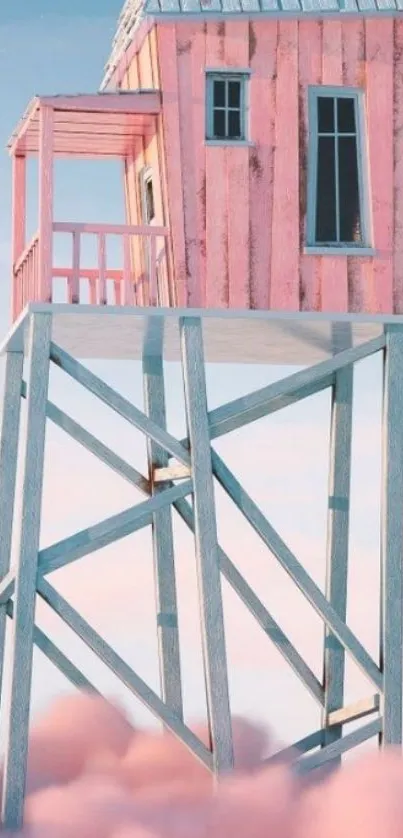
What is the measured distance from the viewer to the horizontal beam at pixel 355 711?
22750 millimetres

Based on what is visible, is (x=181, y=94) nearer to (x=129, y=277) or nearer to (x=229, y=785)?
(x=129, y=277)

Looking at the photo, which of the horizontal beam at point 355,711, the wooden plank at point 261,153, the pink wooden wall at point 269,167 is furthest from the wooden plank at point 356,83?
the horizontal beam at point 355,711

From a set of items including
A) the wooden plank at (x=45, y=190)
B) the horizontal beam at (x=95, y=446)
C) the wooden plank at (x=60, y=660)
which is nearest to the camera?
the wooden plank at (x=45, y=190)

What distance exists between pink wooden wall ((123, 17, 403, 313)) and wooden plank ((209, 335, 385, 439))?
526 millimetres

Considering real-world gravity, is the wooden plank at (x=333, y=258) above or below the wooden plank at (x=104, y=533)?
above

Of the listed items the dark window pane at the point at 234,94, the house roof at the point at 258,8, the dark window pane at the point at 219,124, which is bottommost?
the dark window pane at the point at 219,124

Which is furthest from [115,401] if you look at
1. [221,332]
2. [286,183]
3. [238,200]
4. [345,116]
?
[345,116]

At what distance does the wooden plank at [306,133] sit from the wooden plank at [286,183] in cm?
6

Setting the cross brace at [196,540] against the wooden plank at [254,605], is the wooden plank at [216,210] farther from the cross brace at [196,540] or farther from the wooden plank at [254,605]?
the wooden plank at [254,605]

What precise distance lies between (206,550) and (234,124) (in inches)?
176

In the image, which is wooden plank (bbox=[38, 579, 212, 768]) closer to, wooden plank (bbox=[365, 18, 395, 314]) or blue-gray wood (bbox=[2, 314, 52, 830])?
blue-gray wood (bbox=[2, 314, 52, 830])

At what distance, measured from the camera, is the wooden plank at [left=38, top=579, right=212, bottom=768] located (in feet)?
70.9

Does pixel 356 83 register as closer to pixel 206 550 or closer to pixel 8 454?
pixel 206 550

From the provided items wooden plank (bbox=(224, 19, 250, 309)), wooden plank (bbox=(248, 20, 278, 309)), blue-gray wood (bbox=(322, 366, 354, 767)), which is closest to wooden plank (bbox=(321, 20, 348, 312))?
wooden plank (bbox=(248, 20, 278, 309))
